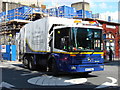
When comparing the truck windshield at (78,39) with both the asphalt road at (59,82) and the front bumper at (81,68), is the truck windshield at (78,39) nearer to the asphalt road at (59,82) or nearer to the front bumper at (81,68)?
the front bumper at (81,68)

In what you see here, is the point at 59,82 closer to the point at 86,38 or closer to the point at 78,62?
the point at 78,62

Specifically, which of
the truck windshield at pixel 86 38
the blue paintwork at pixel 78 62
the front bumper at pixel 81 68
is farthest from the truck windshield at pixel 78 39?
the front bumper at pixel 81 68

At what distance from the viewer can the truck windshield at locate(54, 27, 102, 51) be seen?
10055 mm

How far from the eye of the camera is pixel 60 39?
1069 cm

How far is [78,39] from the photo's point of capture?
33.4 ft

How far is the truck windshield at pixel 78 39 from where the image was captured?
33.0ft

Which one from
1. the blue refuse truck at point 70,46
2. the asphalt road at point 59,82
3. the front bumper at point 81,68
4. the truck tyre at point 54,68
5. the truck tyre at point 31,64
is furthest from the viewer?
the truck tyre at point 31,64

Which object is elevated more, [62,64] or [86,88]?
[62,64]

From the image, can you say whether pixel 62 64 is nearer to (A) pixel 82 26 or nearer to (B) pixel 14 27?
(A) pixel 82 26

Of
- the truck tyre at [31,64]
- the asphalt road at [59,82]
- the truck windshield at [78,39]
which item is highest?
the truck windshield at [78,39]

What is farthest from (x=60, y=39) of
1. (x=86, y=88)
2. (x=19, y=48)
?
(x=19, y=48)

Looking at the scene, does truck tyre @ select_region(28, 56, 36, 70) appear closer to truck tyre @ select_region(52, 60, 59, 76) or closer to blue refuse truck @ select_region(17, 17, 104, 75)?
blue refuse truck @ select_region(17, 17, 104, 75)

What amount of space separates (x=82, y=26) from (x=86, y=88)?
362cm

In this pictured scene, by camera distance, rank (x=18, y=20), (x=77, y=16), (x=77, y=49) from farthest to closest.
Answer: (x=77, y=16), (x=18, y=20), (x=77, y=49)
